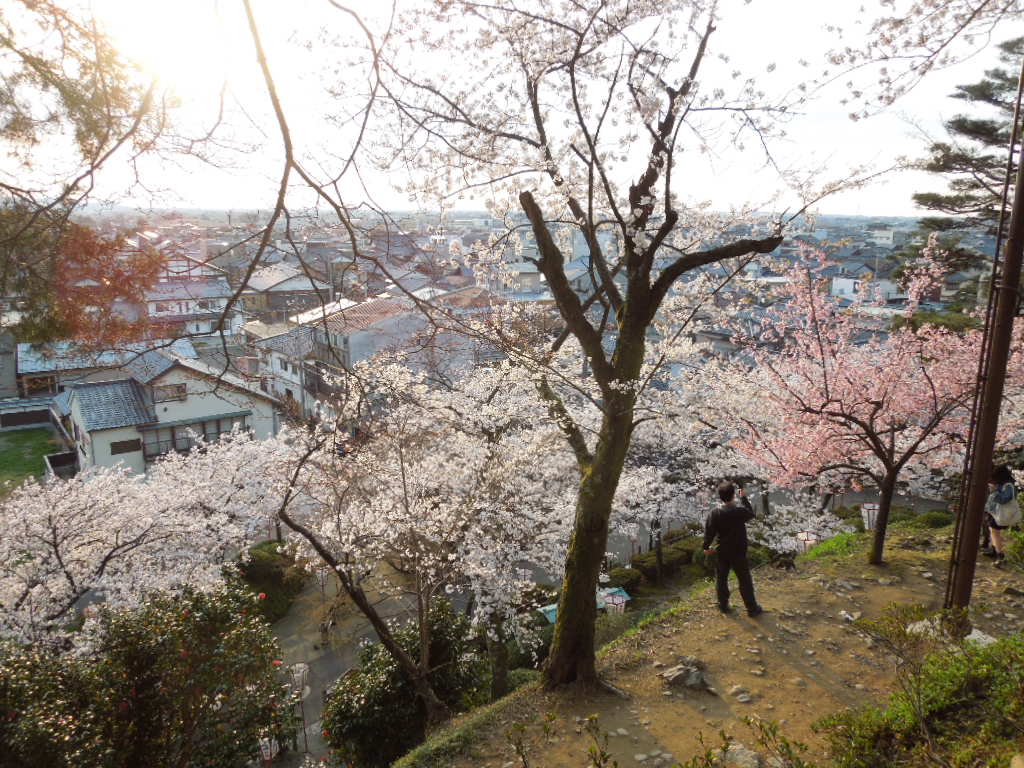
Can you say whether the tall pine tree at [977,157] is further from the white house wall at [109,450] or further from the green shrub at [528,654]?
the white house wall at [109,450]

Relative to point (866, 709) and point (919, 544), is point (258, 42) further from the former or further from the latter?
point (919, 544)

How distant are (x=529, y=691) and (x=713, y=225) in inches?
211

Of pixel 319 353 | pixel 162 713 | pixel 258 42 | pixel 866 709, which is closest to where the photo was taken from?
pixel 258 42

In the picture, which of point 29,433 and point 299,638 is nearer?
point 299,638

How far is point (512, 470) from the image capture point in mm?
10320

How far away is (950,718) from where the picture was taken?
3.35 m

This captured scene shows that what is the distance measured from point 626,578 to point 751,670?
30.3 feet

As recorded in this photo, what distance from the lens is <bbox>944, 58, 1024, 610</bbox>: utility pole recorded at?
139 inches

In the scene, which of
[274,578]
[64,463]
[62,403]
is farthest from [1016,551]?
[62,403]

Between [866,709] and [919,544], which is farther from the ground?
[866,709]

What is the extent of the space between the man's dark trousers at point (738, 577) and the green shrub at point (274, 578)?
10910 mm

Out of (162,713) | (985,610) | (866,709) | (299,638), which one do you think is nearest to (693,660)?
(866,709)

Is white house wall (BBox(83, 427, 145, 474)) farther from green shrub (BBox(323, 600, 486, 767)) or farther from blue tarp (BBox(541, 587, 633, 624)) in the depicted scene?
green shrub (BBox(323, 600, 486, 767))

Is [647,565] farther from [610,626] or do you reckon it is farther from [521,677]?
[521,677]
